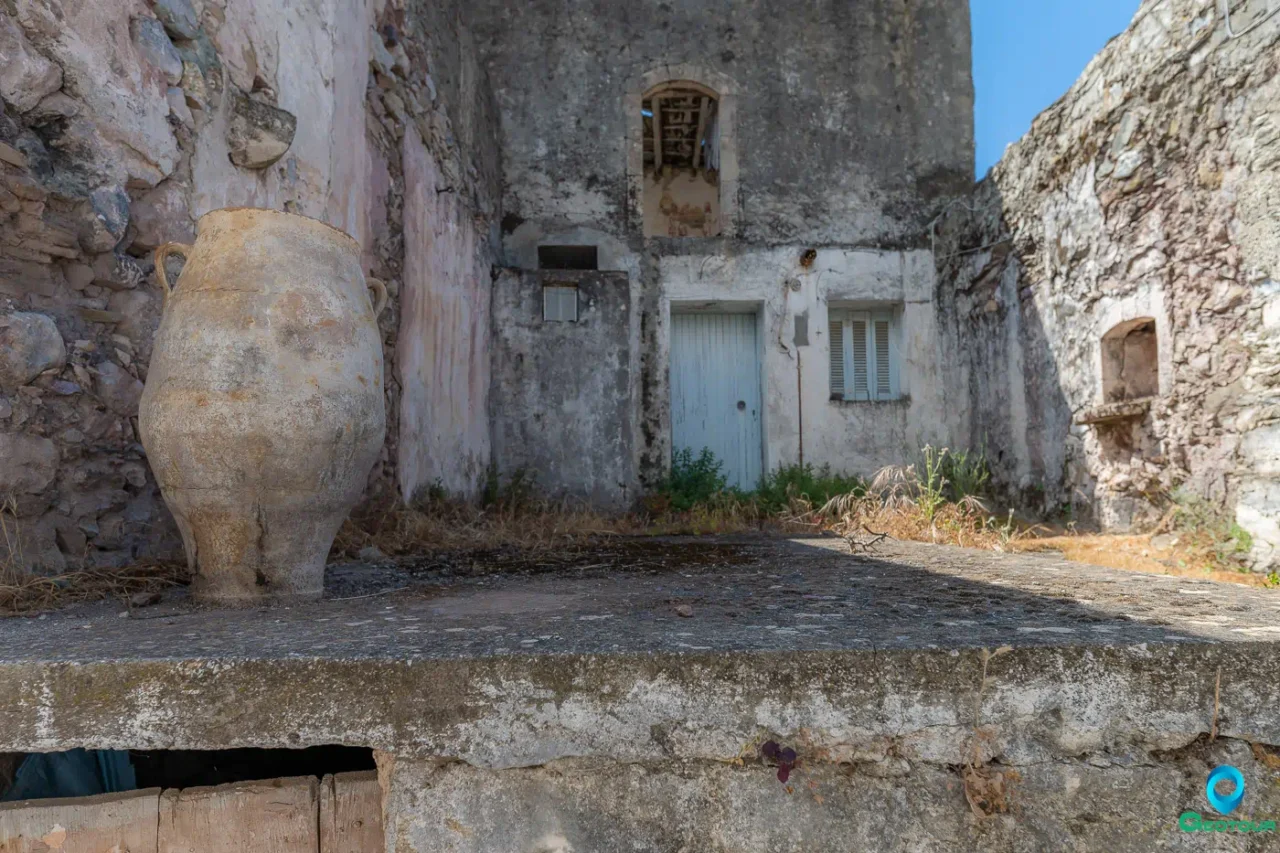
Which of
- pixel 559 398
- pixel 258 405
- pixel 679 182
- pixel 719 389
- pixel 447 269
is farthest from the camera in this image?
pixel 679 182

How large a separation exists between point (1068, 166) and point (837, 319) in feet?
7.73

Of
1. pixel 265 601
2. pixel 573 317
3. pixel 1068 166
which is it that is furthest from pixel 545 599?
pixel 1068 166

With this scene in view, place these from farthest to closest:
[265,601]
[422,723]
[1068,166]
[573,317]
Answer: [573,317]
[1068,166]
[265,601]
[422,723]

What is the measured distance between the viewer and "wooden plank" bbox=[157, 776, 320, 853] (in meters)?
1.34

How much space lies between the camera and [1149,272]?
4.38 metres

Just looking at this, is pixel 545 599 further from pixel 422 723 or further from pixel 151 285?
pixel 151 285

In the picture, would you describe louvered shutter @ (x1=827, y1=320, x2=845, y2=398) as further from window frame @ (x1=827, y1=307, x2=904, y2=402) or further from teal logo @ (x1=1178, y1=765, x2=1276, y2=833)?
teal logo @ (x1=1178, y1=765, x2=1276, y2=833)

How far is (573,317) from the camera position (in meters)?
6.29

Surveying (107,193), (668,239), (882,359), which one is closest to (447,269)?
(668,239)

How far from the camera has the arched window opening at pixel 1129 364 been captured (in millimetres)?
4711

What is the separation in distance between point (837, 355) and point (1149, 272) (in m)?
2.91

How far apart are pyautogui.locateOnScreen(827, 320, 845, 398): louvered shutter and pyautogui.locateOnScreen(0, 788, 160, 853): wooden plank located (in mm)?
6325

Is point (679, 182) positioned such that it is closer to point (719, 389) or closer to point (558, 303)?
point (719, 389)

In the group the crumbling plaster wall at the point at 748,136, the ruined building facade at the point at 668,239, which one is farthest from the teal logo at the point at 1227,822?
the crumbling plaster wall at the point at 748,136
